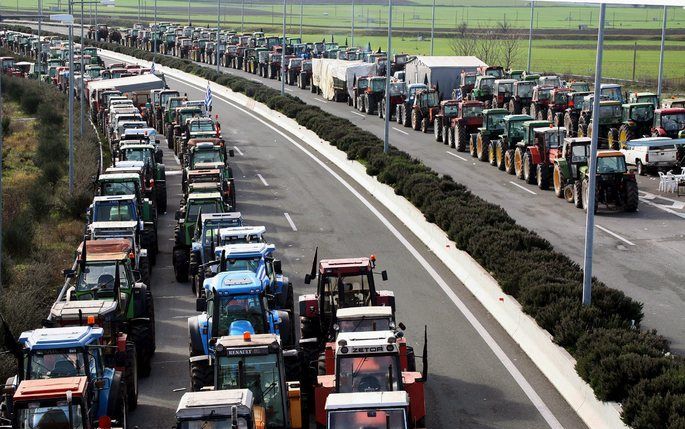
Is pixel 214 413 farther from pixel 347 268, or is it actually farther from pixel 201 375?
pixel 347 268

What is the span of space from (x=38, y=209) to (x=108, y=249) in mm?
16251

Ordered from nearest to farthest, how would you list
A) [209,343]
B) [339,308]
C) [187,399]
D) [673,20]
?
[187,399] < [209,343] < [339,308] < [673,20]

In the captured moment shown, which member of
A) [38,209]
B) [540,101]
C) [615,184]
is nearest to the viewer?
[615,184]

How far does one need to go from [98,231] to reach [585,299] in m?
11.2

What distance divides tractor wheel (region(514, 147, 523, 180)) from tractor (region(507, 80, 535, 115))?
1696cm

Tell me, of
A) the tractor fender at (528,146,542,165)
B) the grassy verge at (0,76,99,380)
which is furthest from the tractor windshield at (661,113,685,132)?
the grassy verge at (0,76,99,380)

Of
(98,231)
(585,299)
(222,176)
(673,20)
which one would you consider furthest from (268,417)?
(673,20)

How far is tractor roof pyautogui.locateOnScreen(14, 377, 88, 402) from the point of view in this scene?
15141 millimetres

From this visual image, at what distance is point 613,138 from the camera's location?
50000 millimetres

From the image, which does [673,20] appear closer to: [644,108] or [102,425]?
[644,108]

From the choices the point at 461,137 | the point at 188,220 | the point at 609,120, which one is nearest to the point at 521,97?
the point at 461,137

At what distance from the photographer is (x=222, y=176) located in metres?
37.5

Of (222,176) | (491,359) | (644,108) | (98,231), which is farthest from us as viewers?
(644,108)

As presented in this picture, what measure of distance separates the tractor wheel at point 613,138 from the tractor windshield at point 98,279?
3087cm
